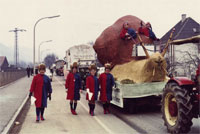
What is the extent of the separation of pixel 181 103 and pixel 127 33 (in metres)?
6.21

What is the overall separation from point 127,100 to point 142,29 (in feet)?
12.2

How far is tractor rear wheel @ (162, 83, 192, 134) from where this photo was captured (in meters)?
6.63

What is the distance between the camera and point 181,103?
6676mm

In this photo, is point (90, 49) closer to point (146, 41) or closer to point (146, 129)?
point (146, 41)

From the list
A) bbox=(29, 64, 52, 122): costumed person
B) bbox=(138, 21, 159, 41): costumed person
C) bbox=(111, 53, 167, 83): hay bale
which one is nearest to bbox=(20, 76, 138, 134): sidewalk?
bbox=(29, 64, 52, 122): costumed person

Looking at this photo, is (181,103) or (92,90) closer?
(181,103)

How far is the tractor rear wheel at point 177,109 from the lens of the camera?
663 centimetres

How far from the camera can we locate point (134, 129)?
8.02m

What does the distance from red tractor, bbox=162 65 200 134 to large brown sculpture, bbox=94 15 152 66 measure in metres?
4.90

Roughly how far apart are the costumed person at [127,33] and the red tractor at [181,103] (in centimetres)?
504

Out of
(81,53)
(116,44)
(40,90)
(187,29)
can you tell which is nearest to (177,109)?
(40,90)

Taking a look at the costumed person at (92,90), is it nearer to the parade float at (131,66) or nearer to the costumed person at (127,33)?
the parade float at (131,66)

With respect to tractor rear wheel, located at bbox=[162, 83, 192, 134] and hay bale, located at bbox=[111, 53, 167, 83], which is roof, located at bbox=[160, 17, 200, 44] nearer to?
hay bale, located at bbox=[111, 53, 167, 83]

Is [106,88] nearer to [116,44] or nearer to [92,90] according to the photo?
[92,90]
